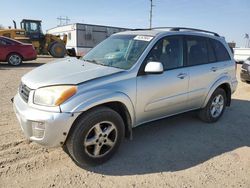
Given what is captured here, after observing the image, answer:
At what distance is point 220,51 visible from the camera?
5375 millimetres

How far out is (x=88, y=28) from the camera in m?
21.2

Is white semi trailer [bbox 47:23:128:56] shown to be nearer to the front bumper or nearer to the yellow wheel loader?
the yellow wheel loader

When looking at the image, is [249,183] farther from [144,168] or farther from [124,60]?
[124,60]

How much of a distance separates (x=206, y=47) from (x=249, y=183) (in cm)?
269

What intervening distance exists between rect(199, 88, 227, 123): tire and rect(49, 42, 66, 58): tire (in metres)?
16.4

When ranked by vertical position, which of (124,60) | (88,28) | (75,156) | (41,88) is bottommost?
(75,156)

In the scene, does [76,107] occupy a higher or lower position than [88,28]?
lower

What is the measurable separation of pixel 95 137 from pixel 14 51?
11227 mm

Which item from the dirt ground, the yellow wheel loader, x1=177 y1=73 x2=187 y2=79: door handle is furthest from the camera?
the yellow wheel loader

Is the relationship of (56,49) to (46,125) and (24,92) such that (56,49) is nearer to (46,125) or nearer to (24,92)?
(24,92)

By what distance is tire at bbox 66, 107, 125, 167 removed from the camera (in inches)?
127

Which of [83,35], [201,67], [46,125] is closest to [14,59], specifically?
[83,35]

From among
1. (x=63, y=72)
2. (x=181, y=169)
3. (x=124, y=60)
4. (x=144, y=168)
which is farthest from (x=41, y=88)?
(x=181, y=169)

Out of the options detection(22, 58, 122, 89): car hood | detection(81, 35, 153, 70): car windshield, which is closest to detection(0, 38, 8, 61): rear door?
detection(81, 35, 153, 70): car windshield
